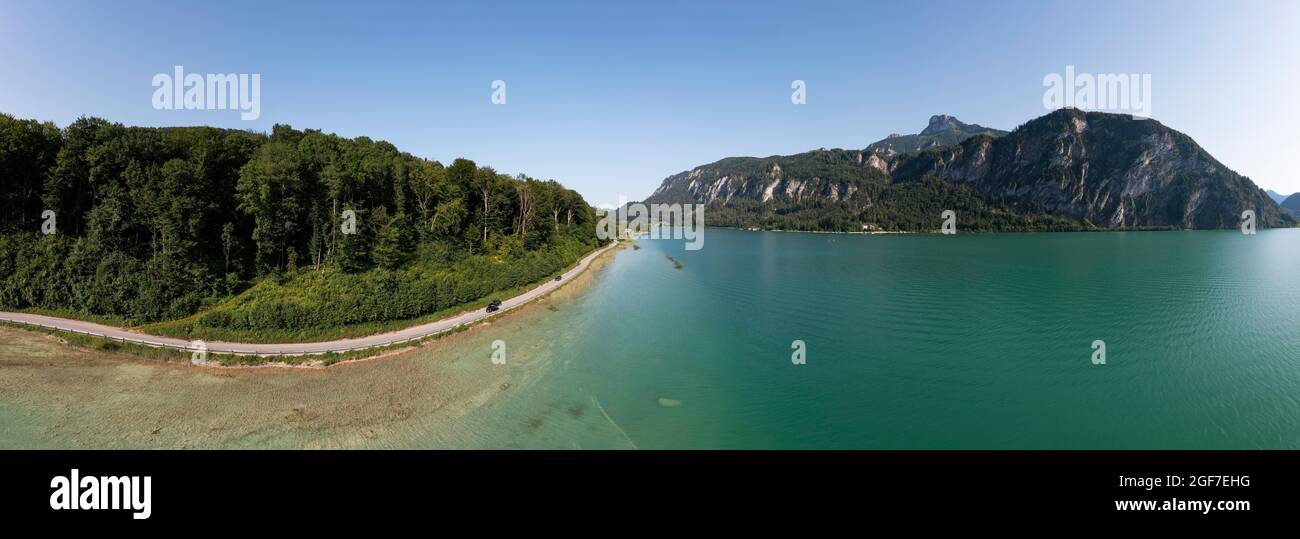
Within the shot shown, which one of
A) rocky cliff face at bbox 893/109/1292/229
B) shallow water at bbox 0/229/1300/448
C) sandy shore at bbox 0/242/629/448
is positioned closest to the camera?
sandy shore at bbox 0/242/629/448

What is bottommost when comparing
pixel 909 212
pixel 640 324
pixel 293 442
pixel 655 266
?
pixel 293 442

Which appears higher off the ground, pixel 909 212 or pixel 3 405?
pixel 909 212

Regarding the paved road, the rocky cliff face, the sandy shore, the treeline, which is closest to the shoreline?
the paved road

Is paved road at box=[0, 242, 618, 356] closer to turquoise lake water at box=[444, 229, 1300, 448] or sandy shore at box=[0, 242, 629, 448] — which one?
sandy shore at box=[0, 242, 629, 448]
